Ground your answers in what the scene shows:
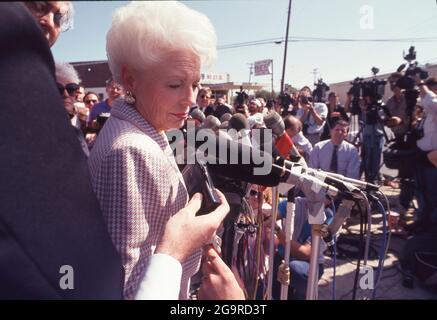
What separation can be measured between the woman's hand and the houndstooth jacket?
7 cm

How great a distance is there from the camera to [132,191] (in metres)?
0.70

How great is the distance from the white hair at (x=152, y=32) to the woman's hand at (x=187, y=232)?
1.38ft

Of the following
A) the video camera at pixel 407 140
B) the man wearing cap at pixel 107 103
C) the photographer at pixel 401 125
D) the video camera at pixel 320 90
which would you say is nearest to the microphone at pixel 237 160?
the man wearing cap at pixel 107 103

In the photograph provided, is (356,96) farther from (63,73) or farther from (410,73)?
(63,73)

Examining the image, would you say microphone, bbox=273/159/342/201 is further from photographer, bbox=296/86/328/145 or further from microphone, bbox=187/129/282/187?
photographer, bbox=296/86/328/145

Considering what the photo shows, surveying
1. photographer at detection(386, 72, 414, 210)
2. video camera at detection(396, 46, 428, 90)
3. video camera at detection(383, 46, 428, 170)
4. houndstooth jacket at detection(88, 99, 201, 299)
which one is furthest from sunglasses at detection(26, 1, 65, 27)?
video camera at detection(396, 46, 428, 90)

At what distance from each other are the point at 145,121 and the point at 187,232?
38 centimetres

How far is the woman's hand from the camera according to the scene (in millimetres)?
650

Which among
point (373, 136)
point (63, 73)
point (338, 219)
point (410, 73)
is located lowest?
point (373, 136)

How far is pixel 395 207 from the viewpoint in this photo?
4957 mm

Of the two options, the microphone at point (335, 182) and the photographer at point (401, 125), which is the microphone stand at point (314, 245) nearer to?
the microphone at point (335, 182)

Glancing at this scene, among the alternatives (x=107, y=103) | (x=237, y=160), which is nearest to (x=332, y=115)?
(x=107, y=103)

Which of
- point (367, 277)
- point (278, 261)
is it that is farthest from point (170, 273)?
point (278, 261)

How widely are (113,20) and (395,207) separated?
5336mm
